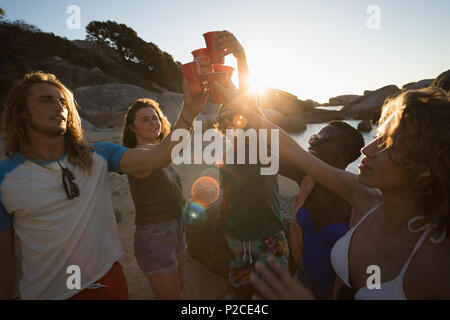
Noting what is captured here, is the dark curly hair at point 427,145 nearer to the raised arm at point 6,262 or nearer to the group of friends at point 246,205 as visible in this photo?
the group of friends at point 246,205

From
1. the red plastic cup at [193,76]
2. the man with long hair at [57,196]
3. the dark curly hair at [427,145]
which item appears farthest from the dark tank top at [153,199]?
the dark curly hair at [427,145]

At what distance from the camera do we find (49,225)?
1.56 meters

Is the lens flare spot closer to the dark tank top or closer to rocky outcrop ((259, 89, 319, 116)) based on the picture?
the dark tank top

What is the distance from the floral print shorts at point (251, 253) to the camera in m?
2.39

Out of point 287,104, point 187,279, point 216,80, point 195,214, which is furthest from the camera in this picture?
point 287,104

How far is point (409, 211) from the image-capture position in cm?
134

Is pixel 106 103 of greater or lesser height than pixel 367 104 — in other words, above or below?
below

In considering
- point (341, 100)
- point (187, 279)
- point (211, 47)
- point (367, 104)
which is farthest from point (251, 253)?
point (341, 100)

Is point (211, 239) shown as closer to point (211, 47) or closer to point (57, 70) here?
point (211, 47)

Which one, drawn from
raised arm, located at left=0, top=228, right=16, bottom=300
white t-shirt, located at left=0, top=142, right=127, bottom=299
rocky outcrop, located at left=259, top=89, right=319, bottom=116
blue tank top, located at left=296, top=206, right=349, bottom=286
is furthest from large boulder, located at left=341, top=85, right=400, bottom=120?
raised arm, located at left=0, top=228, right=16, bottom=300

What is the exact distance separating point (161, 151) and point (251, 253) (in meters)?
1.48

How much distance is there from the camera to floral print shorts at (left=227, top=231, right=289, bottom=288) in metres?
2.39

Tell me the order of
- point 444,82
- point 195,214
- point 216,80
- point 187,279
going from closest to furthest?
point 216,80, point 444,82, point 187,279, point 195,214
